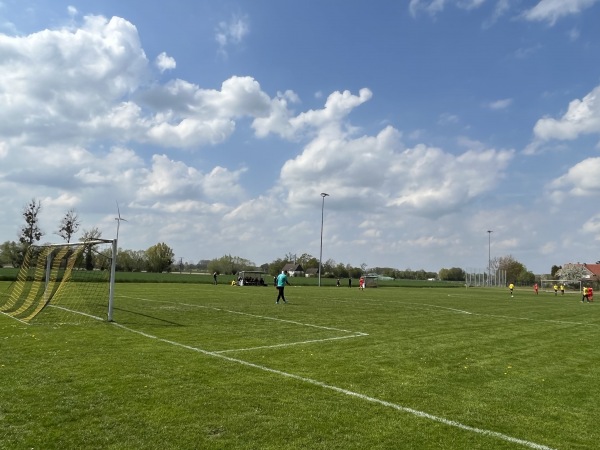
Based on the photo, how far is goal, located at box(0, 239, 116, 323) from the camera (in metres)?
15.6

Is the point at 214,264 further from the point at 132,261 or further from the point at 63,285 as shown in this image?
the point at 63,285

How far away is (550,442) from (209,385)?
468 centimetres

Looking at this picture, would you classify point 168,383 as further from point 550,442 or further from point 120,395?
point 550,442

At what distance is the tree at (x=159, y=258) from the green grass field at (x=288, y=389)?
8685cm

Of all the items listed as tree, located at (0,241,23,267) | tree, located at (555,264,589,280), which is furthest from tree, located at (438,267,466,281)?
tree, located at (0,241,23,267)

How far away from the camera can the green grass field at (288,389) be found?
16.6 feet

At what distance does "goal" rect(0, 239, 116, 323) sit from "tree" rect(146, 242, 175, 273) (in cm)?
6628

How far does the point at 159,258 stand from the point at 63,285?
81.8m

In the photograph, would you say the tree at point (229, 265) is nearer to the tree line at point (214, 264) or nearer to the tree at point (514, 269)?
the tree line at point (214, 264)

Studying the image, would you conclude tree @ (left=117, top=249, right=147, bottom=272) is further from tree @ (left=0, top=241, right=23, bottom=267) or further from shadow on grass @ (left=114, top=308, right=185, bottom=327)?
shadow on grass @ (left=114, top=308, right=185, bottom=327)

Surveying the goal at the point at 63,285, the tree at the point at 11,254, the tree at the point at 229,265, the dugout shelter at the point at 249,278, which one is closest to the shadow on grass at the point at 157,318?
the goal at the point at 63,285

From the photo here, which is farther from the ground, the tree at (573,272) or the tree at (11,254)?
the tree at (573,272)

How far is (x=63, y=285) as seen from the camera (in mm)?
19672

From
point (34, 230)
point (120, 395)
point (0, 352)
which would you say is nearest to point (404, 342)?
point (120, 395)
